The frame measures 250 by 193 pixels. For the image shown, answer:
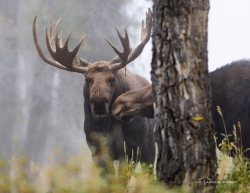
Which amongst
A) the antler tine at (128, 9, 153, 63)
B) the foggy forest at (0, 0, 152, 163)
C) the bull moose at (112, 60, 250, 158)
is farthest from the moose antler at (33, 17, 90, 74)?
the foggy forest at (0, 0, 152, 163)

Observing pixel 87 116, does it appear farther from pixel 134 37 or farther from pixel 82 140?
pixel 82 140

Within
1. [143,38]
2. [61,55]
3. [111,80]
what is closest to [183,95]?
[111,80]

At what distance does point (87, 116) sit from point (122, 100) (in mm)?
1603

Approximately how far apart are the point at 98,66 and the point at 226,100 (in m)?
2.39

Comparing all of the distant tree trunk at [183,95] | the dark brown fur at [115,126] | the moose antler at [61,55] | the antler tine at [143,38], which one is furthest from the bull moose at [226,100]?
the distant tree trunk at [183,95]

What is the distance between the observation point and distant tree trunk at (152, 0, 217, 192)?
16.4ft

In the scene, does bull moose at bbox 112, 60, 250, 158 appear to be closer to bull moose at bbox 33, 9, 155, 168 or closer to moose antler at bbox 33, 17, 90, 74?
bull moose at bbox 33, 9, 155, 168

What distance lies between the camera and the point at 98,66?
9.79 meters

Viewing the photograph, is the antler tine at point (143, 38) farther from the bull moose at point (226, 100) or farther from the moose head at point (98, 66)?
the bull moose at point (226, 100)

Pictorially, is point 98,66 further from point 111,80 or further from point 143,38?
point 143,38

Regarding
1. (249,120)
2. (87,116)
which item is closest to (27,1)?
(87,116)

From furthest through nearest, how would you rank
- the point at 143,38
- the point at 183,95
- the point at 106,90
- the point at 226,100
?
1. the point at 143,38
2. the point at 106,90
3. the point at 226,100
4. the point at 183,95

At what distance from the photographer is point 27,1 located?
27.0 meters

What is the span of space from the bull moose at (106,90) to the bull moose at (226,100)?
94cm
